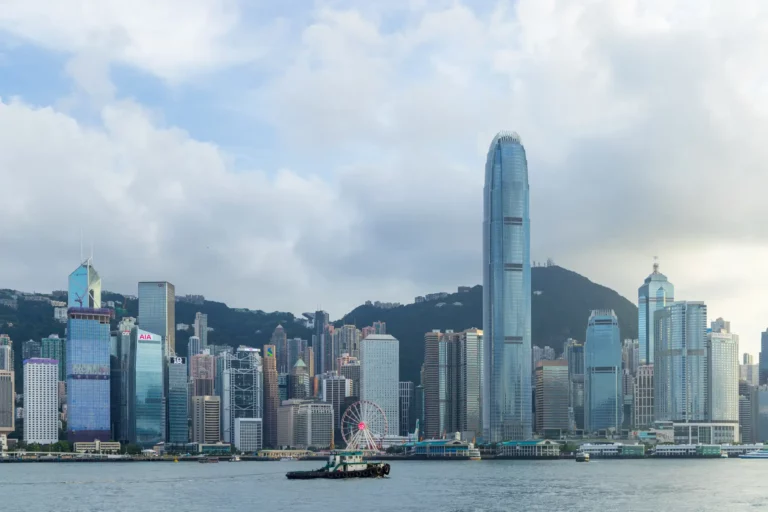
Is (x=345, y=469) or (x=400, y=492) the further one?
(x=345, y=469)

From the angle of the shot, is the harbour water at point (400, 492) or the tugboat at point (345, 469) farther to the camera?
the tugboat at point (345, 469)

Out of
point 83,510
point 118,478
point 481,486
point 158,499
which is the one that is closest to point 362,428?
point 118,478

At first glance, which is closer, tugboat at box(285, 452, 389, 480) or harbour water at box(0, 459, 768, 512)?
harbour water at box(0, 459, 768, 512)

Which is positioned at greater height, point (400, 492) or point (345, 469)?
point (345, 469)

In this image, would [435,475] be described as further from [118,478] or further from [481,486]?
[118,478]
